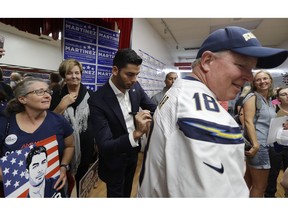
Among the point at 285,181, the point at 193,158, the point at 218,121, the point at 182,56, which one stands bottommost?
the point at 285,181

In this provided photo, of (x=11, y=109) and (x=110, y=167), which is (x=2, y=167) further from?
(x=110, y=167)

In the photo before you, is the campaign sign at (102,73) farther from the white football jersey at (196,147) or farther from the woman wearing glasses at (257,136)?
the white football jersey at (196,147)

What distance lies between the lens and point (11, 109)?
3.84 ft

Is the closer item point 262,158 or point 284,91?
point 262,158

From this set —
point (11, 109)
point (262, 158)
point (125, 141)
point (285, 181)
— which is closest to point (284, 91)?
point (262, 158)

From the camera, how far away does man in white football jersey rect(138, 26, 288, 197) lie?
1.75ft

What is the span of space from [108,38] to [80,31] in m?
0.42

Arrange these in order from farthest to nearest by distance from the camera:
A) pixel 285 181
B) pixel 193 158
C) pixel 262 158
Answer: pixel 262 158 → pixel 285 181 → pixel 193 158

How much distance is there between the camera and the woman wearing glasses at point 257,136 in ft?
5.45

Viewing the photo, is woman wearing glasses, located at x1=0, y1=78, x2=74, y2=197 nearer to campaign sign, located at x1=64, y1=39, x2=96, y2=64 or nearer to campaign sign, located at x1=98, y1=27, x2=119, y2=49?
campaign sign, located at x1=64, y1=39, x2=96, y2=64

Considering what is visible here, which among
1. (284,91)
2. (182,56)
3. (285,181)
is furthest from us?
(182,56)

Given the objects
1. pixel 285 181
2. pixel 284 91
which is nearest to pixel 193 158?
pixel 285 181

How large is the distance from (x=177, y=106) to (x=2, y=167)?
3.43 ft
